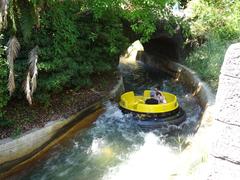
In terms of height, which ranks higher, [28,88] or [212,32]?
[212,32]

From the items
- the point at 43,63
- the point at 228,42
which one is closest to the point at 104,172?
the point at 43,63

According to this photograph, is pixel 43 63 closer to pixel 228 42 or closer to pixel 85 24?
pixel 85 24

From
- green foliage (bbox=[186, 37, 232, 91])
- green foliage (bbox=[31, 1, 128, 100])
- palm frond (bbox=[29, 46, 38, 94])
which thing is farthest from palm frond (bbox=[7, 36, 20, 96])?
green foliage (bbox=[186, 37, 232, 91])

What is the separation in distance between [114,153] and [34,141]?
2.17 meters

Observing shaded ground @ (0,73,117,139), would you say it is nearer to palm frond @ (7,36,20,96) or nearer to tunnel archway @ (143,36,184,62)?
palm frond @ (7,36,20,96)

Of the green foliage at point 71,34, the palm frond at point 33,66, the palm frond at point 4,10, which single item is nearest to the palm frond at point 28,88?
the palm frond at point 33,66

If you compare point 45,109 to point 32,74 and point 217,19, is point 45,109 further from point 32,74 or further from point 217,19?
point 217,19

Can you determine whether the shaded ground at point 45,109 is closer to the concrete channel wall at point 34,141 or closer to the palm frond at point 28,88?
the concrete channel wall at point 34,141

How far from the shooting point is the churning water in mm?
8570

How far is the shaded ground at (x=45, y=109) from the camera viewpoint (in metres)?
9.25

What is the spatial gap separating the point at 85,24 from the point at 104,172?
5553mm

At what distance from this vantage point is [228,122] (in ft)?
6.95

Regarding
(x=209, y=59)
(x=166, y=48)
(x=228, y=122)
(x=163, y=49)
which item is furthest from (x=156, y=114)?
(x=228, y=122)

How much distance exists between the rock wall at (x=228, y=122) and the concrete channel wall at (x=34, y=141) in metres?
7.35
